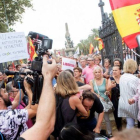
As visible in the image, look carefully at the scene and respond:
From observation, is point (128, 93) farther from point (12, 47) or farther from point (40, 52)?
point (12, 47)

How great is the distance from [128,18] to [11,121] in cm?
203

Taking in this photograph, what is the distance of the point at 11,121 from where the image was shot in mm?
1806

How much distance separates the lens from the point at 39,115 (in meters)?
1.26

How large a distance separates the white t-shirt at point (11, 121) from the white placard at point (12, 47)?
110 inches

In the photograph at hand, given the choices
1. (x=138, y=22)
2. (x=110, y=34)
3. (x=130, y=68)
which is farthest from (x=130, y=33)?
(x=110, y=34)

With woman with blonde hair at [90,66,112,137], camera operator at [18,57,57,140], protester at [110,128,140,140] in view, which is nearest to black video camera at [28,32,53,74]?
camera operator at [18,57,57,140]

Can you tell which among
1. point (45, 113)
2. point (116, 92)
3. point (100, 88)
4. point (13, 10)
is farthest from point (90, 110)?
point (13, 10)

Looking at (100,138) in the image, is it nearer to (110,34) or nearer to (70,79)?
(70,79)

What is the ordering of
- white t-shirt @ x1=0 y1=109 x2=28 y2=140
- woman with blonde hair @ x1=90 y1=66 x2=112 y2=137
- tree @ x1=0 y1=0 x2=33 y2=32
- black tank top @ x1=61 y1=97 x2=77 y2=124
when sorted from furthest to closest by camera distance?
tree @ x1=0 y1=0 x2=33 y2=32 → woman with blonde hair @ x1=90 y1=66 x2=112 y2=137 → black tank top @ x1=61 y1=97 x2=77 y2=124 → white t-shirt @ x1=0 y1=109 x2=28 y2=140

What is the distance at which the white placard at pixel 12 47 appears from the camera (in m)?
4.54

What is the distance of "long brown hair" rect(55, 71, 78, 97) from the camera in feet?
8.45

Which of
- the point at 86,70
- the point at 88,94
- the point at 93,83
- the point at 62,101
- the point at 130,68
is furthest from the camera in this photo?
the point at 86,70

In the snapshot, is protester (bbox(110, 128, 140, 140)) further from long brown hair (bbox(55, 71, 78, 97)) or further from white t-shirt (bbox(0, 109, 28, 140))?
long brown hair (bbox(55, 71, 78, 97))

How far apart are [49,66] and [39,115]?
1.06 feet
